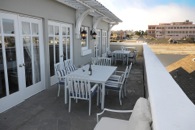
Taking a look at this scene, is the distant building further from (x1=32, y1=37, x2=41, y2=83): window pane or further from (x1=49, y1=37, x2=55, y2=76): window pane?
(x1=32, y1=37, x2=41, y2=83): window pane

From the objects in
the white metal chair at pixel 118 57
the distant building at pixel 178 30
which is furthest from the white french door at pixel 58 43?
the distant building at pixel 178 30

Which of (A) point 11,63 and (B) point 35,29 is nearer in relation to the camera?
(A) point 11,63

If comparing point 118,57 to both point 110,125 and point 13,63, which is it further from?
point 110,125

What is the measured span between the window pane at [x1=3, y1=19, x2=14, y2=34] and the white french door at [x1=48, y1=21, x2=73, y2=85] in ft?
5.01

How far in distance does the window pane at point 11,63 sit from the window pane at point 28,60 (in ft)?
1.23

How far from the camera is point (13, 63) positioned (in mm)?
3738

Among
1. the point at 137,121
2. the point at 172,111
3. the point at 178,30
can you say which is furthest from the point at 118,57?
the point at 178,30

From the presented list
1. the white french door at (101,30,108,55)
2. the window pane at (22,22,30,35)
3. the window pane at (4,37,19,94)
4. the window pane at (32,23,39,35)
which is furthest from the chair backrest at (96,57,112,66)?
the white french door at (101,30,108,55)

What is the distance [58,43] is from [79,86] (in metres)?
2.87

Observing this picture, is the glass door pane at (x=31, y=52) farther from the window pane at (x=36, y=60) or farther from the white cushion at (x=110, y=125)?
the white cushion at (x=110, y=125)

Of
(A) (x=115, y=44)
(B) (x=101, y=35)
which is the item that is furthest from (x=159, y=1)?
(B) (x=101, y=35)

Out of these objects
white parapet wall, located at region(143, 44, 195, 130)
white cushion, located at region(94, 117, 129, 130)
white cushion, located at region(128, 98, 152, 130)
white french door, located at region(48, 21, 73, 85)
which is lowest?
white cushion, located at region(94, 117, 129, 130)

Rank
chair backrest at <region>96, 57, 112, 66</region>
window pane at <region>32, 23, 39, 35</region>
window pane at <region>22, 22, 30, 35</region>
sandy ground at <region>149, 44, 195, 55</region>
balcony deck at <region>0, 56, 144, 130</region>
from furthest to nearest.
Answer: sandy ground at <region>149, 44, 195, 55</region>
chair backrest at <region>96, 57, 112, 66</region>
window pane at <region>32, 23, 39, 35</region>
window pane at <region>22, 22, 30, 35</region>
balcony deck at <region>0, 56, 144, 130</region>

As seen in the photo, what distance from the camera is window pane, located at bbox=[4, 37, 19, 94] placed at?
3.55 m
